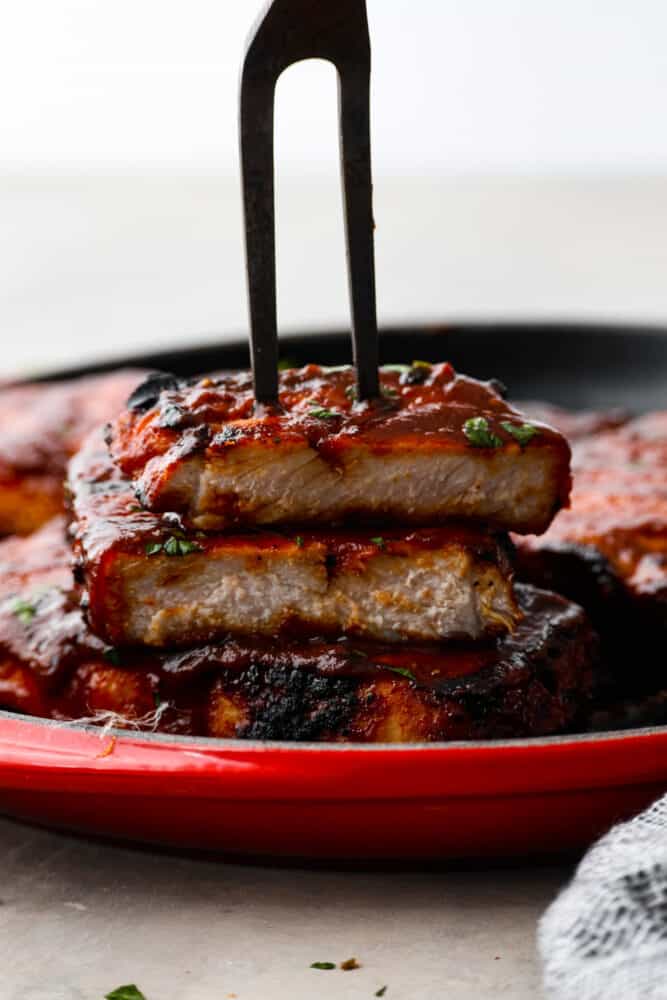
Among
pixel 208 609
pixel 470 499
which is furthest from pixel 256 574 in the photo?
pixel 470 499

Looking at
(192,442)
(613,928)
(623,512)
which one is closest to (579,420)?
(623,512)

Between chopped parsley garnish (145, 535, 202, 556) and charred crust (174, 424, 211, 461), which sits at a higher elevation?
charred crust (174, 424, 211, 461)

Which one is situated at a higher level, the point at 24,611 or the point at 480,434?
the point at 480,434

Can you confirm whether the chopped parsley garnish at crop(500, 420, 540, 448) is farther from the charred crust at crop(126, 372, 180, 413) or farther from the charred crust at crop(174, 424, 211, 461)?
the charred crust at crop(126, 372, 180, 413)

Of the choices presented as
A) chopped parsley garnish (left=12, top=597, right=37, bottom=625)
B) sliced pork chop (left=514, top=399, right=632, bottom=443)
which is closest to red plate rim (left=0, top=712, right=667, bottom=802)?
chopped parsley garnish (left=12, top=597, right=37, bottom=625)

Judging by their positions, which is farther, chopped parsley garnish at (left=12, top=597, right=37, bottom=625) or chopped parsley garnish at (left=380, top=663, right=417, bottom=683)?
chopped parsley garnish at (left=12, top=597, right=37, bottom=625)

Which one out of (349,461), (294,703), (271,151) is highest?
(271,151)

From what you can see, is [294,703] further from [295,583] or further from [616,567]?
[616,567]

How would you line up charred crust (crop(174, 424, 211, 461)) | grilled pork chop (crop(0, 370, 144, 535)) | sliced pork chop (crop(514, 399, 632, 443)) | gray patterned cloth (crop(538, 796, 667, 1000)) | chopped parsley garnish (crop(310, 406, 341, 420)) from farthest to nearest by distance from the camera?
sliced pork chop (crop(514, 399, 632, 443)) → grilled pork chop (crop(0, 370, 144, 535)) → chopped parsley garnish (crop(310, 406, 341, 420)) → charred crust (crop(174, 424, 211, 461)) → gray patterned cloth (crop(538, 796, 667, 1000))
